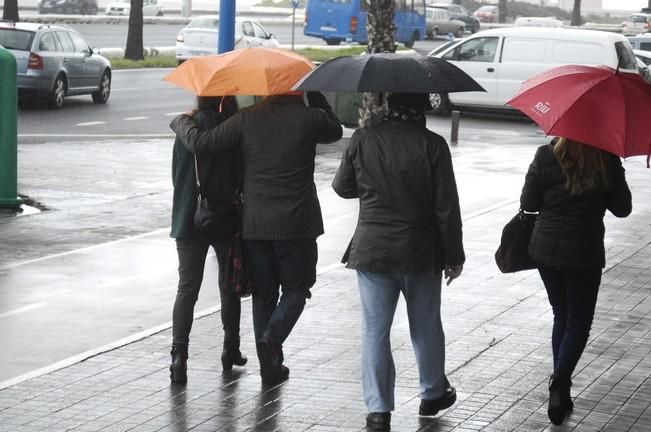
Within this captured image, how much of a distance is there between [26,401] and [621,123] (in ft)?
11.3

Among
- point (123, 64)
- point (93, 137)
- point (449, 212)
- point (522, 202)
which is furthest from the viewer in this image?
point (123, 64)

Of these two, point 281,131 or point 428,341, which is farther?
point 281,131

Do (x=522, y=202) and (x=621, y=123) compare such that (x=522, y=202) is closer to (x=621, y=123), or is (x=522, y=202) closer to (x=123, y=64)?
(x=621, y=123)

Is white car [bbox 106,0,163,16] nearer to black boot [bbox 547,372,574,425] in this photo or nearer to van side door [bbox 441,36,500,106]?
van side door [bbox 441,36,500,106]

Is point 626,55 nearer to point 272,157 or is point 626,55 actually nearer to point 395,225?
point 272,157

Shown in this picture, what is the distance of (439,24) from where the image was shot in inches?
2566

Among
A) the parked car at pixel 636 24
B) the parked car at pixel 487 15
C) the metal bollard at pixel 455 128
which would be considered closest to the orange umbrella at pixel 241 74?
the metal bollard at pixel 455 128

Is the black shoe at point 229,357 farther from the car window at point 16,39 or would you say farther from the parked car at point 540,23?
the parked car at point 540,23

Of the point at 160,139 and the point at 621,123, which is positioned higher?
the point at 621,123

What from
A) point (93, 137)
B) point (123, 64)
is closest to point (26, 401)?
point (93, 137)

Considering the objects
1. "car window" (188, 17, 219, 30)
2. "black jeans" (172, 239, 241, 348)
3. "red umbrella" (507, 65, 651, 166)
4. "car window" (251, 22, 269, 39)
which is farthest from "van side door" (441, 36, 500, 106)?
"red umbrella" (507, 65, 651, 166)

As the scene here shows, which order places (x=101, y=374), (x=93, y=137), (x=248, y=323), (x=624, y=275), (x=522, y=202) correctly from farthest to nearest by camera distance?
(x=93, y=137)
(x=624, y=275)
(x=248, y=323)
(x=101, y=374)
(x=522, y=202)

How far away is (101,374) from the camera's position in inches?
311

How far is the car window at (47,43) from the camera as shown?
2534 cm
